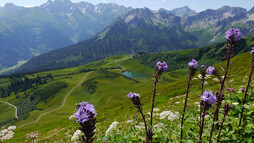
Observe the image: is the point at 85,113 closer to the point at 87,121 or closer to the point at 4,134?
the point at 87,121

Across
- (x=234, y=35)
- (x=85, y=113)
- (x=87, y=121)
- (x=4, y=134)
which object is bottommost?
(x=4, y=134)

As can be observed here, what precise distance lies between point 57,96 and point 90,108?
198 meters

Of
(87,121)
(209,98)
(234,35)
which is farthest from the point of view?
(234,35)

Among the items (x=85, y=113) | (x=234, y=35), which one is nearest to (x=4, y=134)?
(x=85, y=113)

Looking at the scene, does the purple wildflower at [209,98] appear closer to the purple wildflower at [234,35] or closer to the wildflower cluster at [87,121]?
the purple wildflower at [234,35]

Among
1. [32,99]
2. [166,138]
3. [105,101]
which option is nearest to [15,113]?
[32,99]

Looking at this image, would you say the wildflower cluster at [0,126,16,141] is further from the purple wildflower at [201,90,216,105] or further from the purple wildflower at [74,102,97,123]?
the purple wildflower at [201,90,216,105]

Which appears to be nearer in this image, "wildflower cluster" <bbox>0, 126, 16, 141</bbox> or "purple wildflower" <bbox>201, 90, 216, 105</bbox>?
"purple wildflower" <bbox>201, 90, 216, 105</bbox>

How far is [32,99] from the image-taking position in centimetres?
19375

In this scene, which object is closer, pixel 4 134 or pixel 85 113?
pixel 85 113

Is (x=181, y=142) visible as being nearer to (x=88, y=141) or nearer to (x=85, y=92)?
(x=88, y=141)

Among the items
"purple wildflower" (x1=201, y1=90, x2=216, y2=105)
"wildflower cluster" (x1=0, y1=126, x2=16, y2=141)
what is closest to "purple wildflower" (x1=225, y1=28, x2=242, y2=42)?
"purple wildflower" (x1=201, y1=90, x2=216, y2=105)

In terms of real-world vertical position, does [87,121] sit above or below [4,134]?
above

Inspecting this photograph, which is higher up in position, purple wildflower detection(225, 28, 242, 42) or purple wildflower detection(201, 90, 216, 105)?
purple wildflower detection(225, 28, 242, 42)
